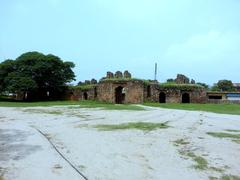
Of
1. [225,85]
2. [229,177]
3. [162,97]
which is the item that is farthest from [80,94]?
[229,177]

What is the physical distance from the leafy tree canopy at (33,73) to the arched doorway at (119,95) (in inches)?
325

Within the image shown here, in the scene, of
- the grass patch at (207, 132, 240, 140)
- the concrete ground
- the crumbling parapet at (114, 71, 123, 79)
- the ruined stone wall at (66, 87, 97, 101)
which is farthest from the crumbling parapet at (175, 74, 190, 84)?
the concrete ground

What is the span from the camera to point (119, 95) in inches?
1698

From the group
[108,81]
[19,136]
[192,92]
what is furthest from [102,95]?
[19,136]

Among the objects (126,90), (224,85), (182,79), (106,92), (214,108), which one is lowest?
(214,108)

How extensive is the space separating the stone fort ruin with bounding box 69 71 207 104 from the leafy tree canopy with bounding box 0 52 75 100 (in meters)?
5.89

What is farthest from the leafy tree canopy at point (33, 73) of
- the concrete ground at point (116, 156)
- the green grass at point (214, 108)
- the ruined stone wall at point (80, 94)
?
the concrete ground at point (116, 156)

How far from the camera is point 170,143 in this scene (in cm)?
951

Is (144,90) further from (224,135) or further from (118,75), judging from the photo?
Answer: (224,135)

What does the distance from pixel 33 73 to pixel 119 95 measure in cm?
1123

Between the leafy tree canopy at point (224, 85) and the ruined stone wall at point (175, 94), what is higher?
the leafy tree canopy at point (224, 85)

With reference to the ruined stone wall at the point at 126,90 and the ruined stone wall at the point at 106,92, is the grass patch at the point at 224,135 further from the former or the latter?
the ruined stone wall at the point at 106,92

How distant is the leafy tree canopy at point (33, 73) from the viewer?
134ft

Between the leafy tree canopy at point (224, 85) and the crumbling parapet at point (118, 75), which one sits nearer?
the crumbling parapet at point (118, 75)
